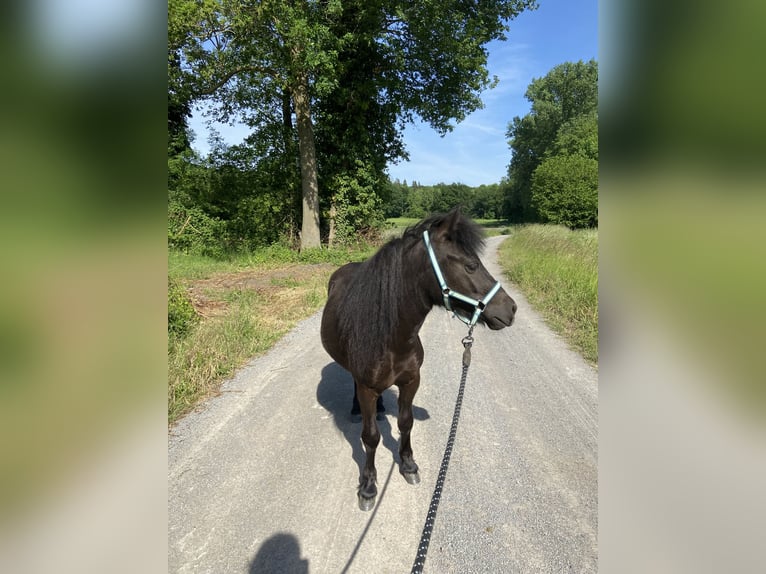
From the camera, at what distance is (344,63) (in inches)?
521

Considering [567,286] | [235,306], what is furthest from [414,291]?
[567,286]

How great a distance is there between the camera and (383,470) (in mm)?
3029

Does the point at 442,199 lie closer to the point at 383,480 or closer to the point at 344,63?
the point at 344,63

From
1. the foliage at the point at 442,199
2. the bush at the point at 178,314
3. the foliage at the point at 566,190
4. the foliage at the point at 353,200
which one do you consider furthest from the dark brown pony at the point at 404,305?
the foliage at the point at 442,199

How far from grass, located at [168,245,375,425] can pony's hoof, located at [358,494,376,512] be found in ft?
7.05

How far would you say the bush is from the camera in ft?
17.2

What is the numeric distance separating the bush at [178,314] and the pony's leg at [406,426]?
3786 mm

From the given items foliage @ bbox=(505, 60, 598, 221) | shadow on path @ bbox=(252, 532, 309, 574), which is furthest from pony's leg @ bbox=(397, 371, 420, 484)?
foliage @ bbox=(505, 60, 598, 221)

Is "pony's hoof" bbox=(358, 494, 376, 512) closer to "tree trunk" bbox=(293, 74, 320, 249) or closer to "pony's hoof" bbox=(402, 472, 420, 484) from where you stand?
"pony's hoof" bbox=(402, 472, 420, 484)

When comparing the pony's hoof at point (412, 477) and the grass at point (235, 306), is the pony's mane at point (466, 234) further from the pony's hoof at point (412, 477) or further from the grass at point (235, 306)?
the grass at point (235, 306)

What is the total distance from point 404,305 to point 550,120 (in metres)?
52.7
